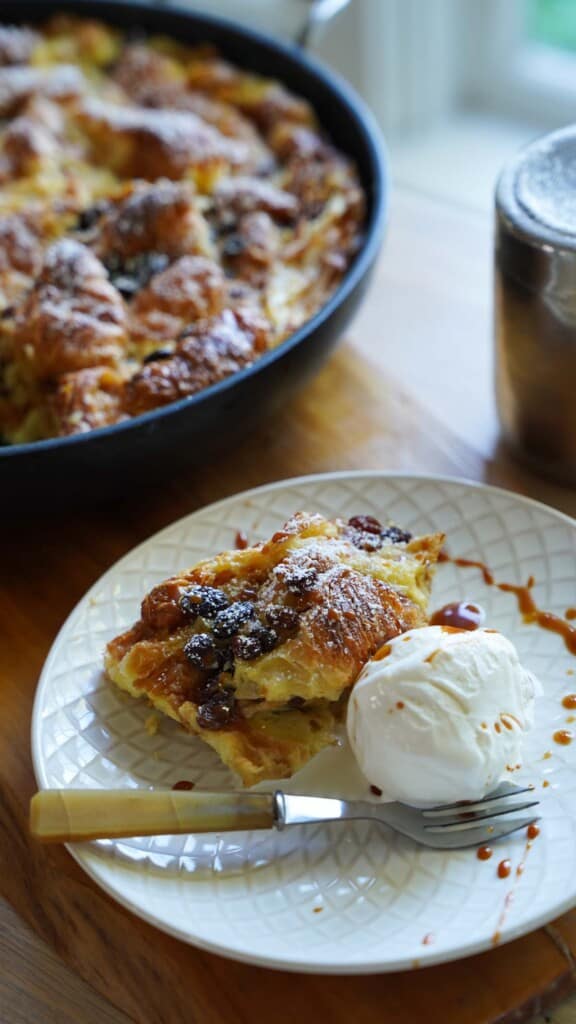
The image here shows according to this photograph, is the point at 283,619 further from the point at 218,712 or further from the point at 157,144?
the point at 157,144

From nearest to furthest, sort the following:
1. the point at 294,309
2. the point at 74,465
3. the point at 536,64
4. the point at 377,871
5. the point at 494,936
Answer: the point at 494,936 < the point at 377,871 < the point at 74,465 < the point at 294,309 < the point at 536,64

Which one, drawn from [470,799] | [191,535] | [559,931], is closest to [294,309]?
[191,535]

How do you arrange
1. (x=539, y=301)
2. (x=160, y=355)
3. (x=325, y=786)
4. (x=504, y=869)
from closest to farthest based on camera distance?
(x=504, y=869) → (x=325, y=786) → (x=539, y=301) → (x=160, y=355)

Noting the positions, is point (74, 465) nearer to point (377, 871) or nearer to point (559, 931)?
point (377, 871)

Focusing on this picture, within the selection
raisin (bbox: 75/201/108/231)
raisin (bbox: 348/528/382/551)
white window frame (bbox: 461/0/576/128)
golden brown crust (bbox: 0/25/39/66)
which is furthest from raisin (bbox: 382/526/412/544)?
white window frame (bbox: 461/0/576/128)

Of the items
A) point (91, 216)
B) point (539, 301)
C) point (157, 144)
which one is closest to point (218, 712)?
point (539, 301)

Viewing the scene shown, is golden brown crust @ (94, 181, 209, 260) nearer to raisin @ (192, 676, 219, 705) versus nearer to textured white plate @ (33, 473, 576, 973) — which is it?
textured white plate @ (33, 473, 576, 973)

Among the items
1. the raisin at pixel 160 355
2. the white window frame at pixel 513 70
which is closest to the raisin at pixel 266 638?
the raisin at pixel 160 355

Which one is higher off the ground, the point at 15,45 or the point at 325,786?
the point at 15,45
